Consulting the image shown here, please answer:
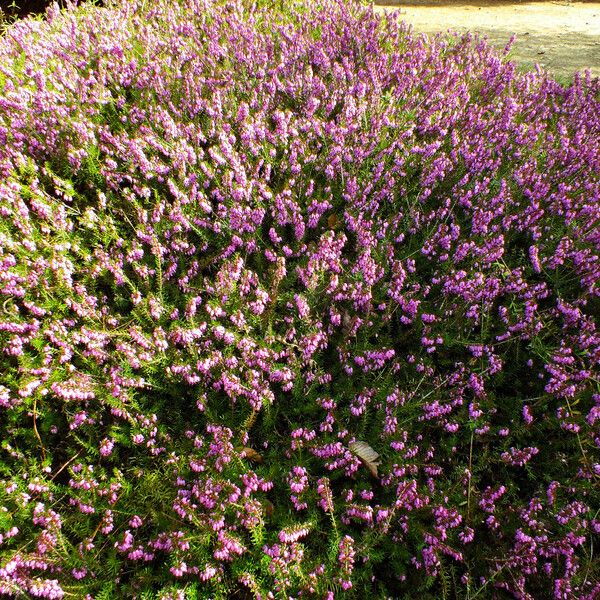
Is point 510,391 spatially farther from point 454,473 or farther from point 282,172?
point 282,172

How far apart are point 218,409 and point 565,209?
2585 mm

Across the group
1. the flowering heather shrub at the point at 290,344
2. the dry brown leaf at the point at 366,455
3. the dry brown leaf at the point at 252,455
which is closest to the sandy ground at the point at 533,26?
the flowering heather shrub at the point at 290,344

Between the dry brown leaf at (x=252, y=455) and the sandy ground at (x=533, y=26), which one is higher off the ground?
the sandy ground at (x=533, y=26)

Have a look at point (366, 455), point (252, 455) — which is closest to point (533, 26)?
point (366, 455)

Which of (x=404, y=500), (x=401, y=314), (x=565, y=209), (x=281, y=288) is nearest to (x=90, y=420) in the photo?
(x=281, y=288)

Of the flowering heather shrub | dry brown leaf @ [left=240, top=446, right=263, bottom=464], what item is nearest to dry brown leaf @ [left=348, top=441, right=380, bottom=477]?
the flowering heather shrub

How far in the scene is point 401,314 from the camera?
2.62 metres

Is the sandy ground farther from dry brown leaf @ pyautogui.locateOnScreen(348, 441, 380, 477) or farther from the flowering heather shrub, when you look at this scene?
dry brown leaf @ pyautogui.locateOnScreen(348, 441, 380, 477)

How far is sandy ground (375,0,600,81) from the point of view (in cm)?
593

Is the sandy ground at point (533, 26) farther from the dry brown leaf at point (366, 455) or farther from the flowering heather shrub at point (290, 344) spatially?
the dry brown leaf at point (366, 455)

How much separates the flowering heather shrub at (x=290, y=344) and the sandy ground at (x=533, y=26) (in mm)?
3101

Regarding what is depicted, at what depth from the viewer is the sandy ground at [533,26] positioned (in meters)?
5.93

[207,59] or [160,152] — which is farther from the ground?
[207,59]

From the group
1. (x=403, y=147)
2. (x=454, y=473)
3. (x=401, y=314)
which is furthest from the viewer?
(x=403, y=147)
